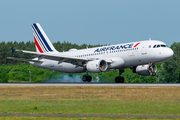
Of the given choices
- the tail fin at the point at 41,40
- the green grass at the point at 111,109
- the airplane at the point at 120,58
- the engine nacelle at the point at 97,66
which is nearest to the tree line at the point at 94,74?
the airplane at the point at 120,58

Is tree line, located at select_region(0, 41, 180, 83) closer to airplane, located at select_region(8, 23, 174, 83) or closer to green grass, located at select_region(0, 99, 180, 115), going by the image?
airplane, located at select_region(8, 23, 174, 83)

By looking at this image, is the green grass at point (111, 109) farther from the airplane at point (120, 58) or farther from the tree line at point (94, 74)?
the tree line at point (94, 74)

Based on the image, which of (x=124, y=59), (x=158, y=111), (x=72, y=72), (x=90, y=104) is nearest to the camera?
(x=158, y=111)

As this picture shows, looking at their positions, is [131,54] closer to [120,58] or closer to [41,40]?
[120,58]

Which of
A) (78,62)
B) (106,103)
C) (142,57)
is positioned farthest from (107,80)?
(106,103)

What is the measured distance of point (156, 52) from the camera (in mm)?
40375

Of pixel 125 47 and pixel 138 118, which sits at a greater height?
pixel 125 47

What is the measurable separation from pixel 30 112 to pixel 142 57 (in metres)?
25.5

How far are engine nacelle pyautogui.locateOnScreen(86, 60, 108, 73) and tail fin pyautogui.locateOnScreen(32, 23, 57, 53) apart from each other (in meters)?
14.5

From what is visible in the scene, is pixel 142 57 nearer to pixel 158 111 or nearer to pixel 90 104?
pixel 90 104

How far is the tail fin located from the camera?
56875 millimetres

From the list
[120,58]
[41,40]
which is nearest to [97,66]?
[120,58]

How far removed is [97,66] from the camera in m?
42.6

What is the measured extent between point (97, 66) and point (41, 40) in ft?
59.0
